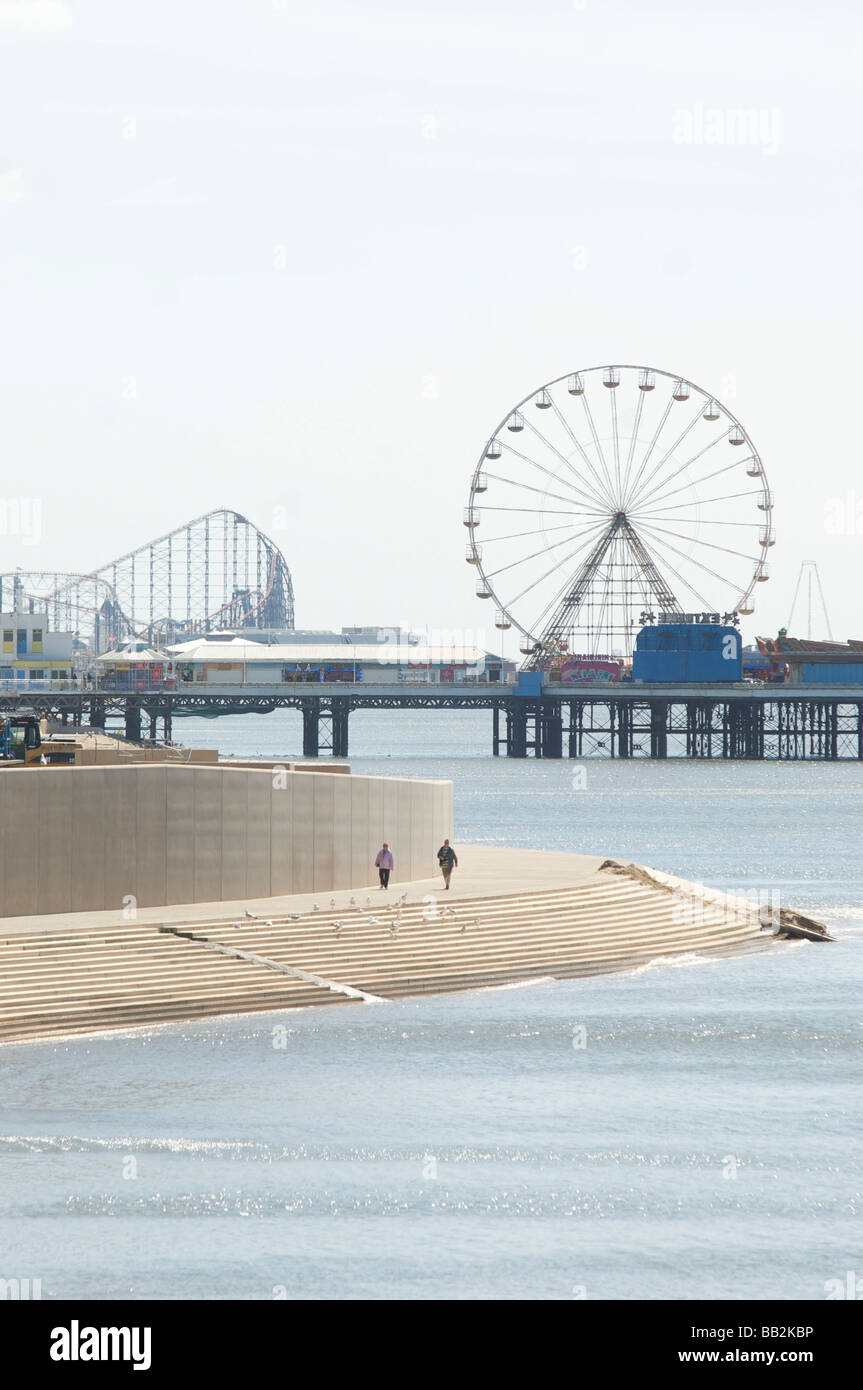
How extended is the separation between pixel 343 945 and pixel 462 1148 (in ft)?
37.3

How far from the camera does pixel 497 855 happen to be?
179 ft

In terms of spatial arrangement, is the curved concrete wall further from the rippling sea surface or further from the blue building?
the blue building

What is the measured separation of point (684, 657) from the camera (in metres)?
147

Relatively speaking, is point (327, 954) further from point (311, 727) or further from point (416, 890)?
point (311, 727)

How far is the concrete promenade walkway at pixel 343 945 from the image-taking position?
33281 mm

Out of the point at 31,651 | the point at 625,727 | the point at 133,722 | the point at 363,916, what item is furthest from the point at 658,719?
the point at 363,916

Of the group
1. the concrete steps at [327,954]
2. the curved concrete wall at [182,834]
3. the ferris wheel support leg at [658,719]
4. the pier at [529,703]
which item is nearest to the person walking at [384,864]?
the curved concrete wall at [182,834]

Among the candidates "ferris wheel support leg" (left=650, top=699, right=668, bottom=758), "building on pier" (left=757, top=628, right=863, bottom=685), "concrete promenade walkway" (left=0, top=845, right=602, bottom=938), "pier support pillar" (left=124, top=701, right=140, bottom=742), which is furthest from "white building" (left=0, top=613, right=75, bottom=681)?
"concrete promenade walkway" (left=0, top=845, right=602, bottom=938)

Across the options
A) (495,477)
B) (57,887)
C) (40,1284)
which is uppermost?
(495,477)

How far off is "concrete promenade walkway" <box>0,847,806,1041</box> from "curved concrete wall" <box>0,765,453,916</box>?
24.9 inches

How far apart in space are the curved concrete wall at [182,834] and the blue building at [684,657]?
10328 cm

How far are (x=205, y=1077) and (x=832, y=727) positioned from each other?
136362mm
